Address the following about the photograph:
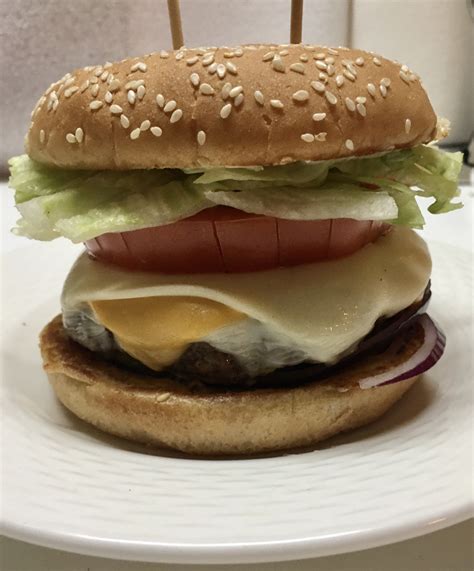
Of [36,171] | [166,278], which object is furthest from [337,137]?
[36,171]

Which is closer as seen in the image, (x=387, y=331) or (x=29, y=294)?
(x=387, y=331)

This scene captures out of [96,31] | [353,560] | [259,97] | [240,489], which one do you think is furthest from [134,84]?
[96,31]

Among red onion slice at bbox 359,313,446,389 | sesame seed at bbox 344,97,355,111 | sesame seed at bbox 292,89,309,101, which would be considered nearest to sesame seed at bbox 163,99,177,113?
sesame seed at bbox 292,89,309,101

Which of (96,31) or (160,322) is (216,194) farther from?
(96,31)

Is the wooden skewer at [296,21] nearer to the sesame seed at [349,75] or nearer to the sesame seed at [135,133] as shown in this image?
the sesame seed at [349,75]

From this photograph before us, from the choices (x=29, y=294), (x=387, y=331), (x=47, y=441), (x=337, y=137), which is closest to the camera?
(x=337, y=137)

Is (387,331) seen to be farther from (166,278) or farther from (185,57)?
(185,57)
